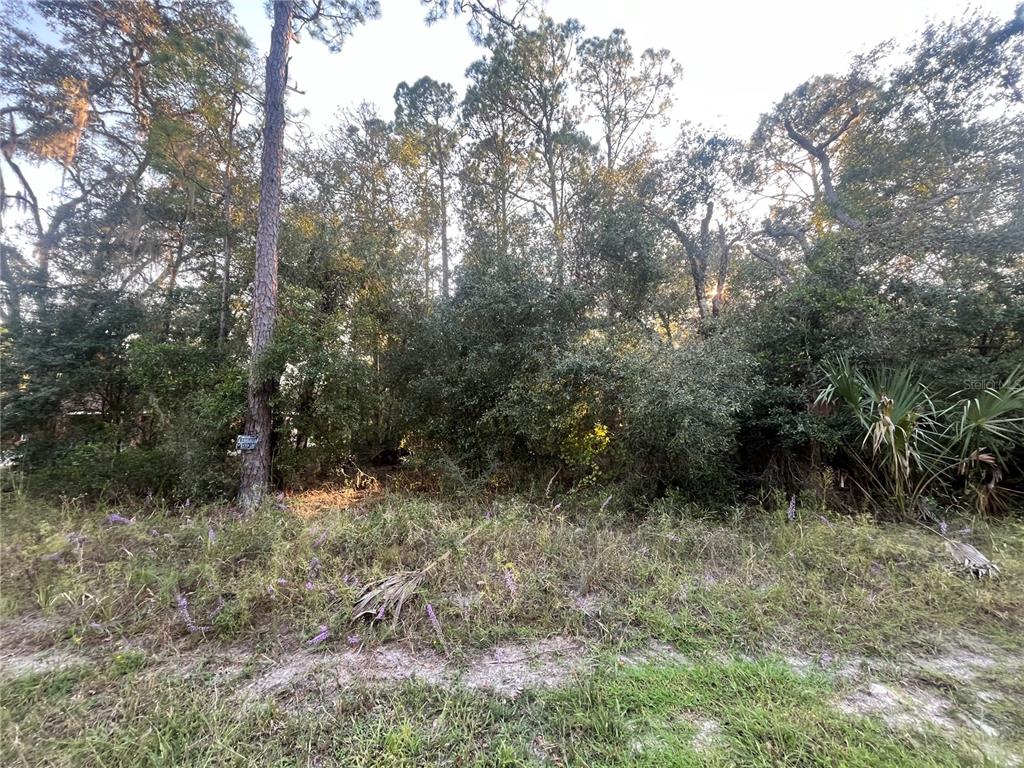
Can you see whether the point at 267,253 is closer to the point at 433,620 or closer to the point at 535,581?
the point at 433,620

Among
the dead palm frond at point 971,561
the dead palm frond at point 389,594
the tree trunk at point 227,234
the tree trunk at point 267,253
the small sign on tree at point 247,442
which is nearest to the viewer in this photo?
the dead palm frond at point 389,594

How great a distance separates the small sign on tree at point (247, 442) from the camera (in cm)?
485

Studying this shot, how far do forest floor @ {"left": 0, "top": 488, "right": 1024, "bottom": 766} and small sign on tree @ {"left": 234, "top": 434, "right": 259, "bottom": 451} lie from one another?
4.96ft

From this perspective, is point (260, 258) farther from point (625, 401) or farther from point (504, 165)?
point (504, 165)

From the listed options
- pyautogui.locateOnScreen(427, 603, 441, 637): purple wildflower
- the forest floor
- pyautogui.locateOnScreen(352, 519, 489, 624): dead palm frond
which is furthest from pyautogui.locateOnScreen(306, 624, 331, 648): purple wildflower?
pyautogui.locateOnScreen(427, 603, 441, 637): purple wildflower

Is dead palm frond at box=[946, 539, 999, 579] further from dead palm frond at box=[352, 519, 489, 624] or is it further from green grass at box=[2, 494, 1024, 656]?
dead palm frond at box=[352, 519, 489, 624]

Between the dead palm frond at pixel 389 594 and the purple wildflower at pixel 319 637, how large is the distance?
166 millimetres

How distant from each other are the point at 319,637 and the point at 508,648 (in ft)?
3.49

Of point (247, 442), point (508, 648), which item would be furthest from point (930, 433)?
point (247, 442)

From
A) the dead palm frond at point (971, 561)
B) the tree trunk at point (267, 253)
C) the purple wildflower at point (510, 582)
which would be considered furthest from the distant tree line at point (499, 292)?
the purple wildflower at point (510, 582)

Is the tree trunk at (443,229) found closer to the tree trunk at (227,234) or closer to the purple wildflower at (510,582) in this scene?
the tree trunk at (227,234)

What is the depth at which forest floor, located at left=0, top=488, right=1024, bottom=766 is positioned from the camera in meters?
1.52

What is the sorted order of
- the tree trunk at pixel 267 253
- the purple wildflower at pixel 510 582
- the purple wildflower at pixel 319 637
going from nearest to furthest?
the purple wildflower at pixel 319 637, the purple wildflower at pixel 510 582, the tree trunk at pixel 267 253

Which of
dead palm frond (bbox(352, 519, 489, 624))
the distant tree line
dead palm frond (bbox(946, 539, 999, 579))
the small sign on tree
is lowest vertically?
dead palm frond (bbox(352, 519, 489, 624))
